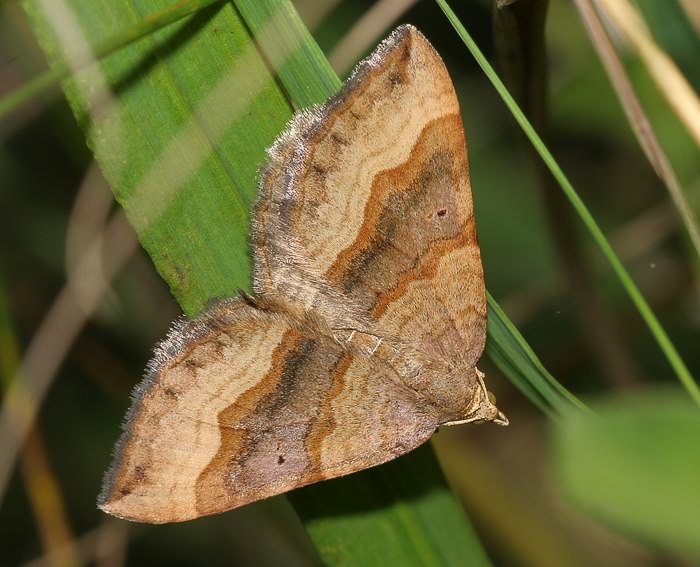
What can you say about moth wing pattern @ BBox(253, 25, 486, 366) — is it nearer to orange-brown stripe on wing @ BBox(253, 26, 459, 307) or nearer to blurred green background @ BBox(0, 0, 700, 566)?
orange-brown stripe on wing @ BBox(253, 26, 459, 307)

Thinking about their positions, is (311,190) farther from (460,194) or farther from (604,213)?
(604,213)

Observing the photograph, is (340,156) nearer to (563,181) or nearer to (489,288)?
(563,181)

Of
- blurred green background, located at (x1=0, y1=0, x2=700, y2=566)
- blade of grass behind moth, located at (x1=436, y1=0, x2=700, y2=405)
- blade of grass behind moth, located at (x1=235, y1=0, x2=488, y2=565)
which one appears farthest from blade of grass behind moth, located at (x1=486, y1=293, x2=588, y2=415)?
blurred green background, located at (x1=0, y1=0, x2=700, y2=566)

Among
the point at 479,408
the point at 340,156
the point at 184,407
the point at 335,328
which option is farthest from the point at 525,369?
the point at 184,407

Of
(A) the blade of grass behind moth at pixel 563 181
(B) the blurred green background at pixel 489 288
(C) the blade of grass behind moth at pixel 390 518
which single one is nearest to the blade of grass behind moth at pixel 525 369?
(A) the blade of grass behind moth at pixel 563 181

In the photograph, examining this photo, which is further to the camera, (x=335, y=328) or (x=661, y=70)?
(x=335, y=328)

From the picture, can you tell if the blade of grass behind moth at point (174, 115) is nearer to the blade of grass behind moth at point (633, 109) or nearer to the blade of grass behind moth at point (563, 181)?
the blade of grass behind moth at point (563, 181)

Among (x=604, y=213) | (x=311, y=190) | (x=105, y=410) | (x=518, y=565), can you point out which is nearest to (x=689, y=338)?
(x=604, y=213)
